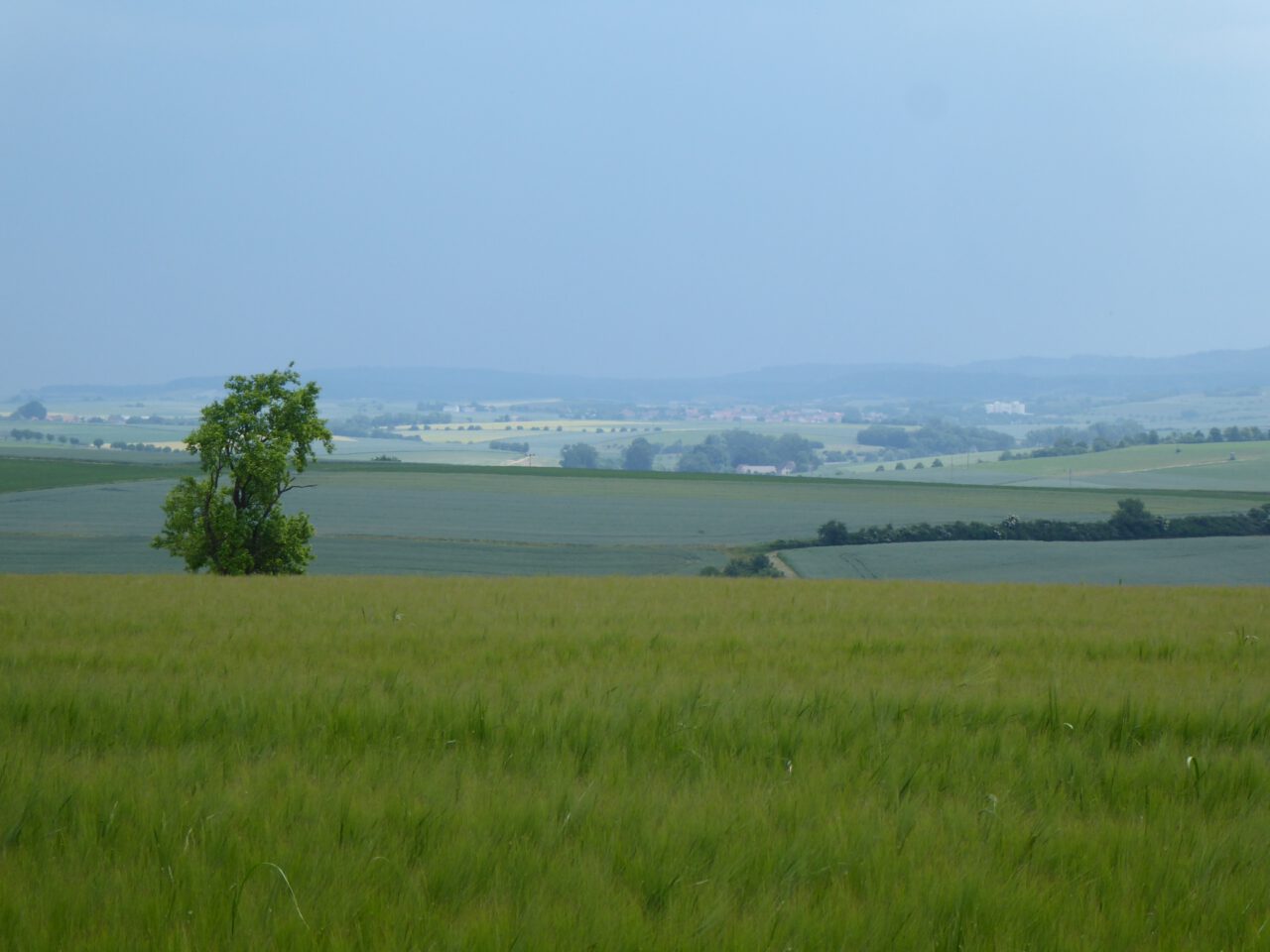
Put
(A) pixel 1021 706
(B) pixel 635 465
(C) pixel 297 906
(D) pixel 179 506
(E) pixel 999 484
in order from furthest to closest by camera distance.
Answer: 1. (B) pixel 635 465
2. (E) pixel 999 484
3. (D) pixel 179 506
4. (A) pixel 1021 706
5. (C) pixel 297 906

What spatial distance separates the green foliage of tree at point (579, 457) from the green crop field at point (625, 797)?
10023 centimetres

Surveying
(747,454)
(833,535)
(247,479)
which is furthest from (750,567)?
(747,454)

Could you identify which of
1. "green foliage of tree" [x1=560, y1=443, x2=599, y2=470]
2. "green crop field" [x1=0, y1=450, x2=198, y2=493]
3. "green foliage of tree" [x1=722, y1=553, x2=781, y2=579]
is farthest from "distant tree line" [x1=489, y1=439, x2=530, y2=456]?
"green foliage of tree" [x1=722, y1=553, x2=781, y2=579]

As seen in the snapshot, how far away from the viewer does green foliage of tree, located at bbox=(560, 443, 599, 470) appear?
356ft

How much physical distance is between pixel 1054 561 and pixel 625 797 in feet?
136

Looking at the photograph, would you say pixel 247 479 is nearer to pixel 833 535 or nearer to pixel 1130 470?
pixel 833 535

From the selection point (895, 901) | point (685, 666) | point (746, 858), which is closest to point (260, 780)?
point (746, 858)

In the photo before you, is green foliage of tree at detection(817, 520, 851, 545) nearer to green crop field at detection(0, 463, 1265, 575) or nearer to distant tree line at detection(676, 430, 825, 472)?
green crop field at detection(0, 463, 1265, 575)

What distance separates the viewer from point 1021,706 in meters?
5.93

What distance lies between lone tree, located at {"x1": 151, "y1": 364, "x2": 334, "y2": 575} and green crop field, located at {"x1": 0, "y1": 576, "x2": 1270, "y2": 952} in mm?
17647

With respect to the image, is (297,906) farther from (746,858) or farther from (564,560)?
(564,560)

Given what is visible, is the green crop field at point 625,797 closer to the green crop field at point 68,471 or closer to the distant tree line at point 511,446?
the green crop field at point 68,471

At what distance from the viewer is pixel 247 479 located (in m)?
25.4

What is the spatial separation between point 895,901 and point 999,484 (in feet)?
255
